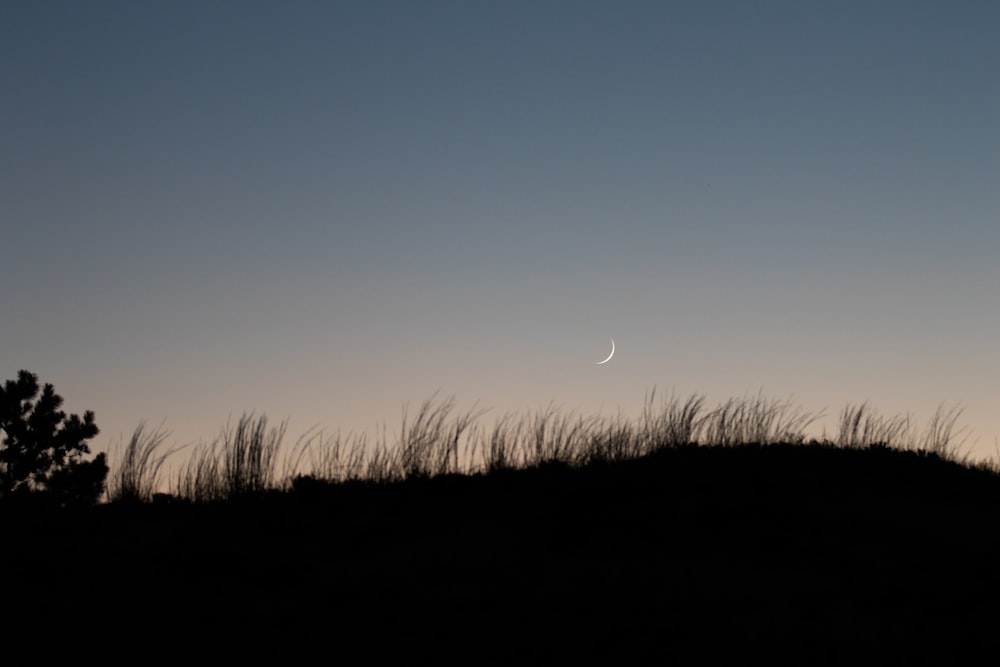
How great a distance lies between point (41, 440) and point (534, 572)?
492 inches

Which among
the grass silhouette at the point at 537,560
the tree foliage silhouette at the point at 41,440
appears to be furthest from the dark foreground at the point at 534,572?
the tree foliage silhouette at the point at 41,440

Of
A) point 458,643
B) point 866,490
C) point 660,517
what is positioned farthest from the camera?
point 866,490

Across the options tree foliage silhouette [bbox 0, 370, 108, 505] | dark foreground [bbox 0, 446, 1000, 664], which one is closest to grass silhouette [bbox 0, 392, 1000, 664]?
dark foreground [bbox 0, 446, 1000, 664]

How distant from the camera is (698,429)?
14367 mm

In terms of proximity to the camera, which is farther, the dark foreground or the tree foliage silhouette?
the tree foliage silhouette

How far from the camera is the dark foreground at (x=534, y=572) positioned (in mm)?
6918

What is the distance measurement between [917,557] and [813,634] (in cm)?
243

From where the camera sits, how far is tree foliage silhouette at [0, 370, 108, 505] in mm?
16891

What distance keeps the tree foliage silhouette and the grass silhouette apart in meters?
5.77

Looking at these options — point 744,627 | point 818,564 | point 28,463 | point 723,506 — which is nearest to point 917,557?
point 818,564

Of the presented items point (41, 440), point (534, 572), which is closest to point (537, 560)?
point (534, 572)

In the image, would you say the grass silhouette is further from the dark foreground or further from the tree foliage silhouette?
the tree foliage silhouette

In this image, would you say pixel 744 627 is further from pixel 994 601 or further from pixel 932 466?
pixel 932 466

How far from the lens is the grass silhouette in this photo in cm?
698
